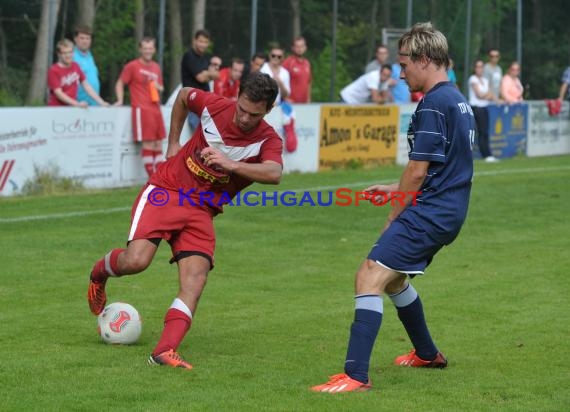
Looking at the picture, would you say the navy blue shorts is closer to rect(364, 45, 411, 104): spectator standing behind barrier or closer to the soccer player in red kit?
the soccer player in red kit

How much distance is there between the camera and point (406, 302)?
6.80 meters

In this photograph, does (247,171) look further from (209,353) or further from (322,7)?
(322,7)

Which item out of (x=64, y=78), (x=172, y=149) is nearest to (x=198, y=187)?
(x=172, y=149)

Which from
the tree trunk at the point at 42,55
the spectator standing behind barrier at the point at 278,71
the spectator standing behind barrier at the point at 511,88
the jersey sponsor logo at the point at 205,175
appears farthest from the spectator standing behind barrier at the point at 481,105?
the jersey sponsor logo at the point at 205,175

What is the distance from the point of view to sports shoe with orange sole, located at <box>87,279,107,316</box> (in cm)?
776

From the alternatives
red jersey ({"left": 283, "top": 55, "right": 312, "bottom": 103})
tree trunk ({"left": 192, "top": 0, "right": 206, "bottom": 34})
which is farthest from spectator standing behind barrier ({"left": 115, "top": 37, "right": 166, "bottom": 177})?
red jersey ({"left": 283, "top": 55, "right": 312, "bottom": 103})

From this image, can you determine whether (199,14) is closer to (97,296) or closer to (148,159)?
(148,159)

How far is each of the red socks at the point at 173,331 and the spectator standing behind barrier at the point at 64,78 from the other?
940cm

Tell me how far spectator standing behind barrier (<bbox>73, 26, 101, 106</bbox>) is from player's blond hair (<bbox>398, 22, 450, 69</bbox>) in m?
10.8

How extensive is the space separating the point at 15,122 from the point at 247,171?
879 centimetres

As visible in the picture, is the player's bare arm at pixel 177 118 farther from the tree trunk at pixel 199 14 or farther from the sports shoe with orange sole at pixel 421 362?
the tree trunk at pixel 199 14

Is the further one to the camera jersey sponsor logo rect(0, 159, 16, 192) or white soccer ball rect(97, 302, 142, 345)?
jersey sponsor logo rect(0, 159, 16, 192)

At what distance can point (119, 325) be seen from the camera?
748cm

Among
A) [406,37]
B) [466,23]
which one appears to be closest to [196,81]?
[406,37]
